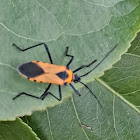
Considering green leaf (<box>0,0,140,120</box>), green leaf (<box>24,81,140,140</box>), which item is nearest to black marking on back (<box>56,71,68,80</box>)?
green leaf (<box>0,0,140,120</box>)

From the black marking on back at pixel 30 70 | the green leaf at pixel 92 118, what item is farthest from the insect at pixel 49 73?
the green leaf at pixel 92 118

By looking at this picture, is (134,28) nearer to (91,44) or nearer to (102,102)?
(91,44)

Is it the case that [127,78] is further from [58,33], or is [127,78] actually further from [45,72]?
[58,33]

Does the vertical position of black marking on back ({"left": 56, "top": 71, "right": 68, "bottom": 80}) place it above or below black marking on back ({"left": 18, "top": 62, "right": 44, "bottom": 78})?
above

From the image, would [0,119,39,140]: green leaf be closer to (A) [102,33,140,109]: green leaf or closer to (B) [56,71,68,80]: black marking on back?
(B) [56,71,68,80]: black marking on back

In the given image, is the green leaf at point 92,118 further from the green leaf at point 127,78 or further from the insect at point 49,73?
the insect at point 49,73

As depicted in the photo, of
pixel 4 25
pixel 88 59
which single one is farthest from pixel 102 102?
pixel 4 25
